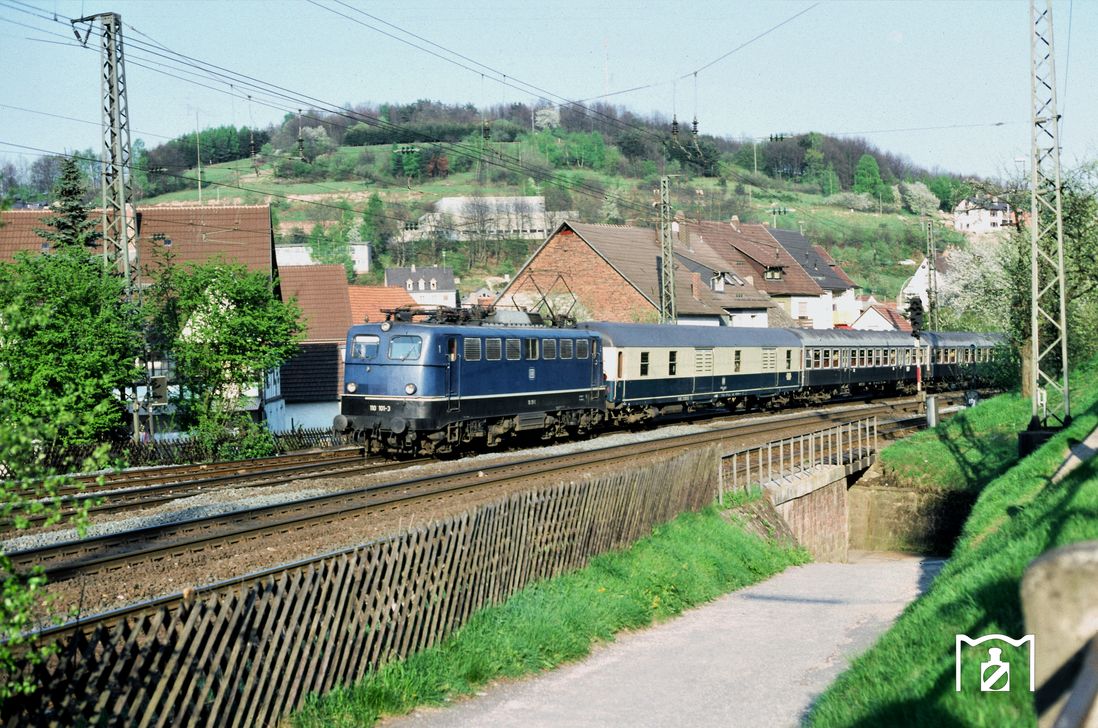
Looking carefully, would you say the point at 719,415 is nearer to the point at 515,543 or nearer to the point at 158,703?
the point at 515,543

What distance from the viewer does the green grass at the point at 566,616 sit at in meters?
9.66

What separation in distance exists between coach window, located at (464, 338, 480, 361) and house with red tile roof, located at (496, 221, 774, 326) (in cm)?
3287

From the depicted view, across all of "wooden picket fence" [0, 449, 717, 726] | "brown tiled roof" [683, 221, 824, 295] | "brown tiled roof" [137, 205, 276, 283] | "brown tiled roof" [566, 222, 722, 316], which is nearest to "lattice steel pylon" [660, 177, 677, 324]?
"brown tiled roof" [566, 222, 722, 316]

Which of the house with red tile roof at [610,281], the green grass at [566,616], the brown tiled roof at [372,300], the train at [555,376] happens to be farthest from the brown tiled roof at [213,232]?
the green grass at [566,616]

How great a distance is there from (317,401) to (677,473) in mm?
35722

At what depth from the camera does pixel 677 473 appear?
732 inches

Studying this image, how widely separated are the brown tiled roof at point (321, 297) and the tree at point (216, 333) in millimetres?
24559

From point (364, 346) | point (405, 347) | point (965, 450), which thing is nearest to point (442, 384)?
point (405, 347)

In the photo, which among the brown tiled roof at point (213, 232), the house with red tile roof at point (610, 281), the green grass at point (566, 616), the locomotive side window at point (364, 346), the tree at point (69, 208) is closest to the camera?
the green grass at point (566, 616)

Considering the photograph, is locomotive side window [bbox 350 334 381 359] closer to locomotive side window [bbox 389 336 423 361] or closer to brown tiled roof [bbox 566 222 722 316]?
locomotive side window [bbox 389 336 423 361]

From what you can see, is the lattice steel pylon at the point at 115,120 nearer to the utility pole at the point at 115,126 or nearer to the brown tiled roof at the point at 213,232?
the utility pole at the point at 115,126

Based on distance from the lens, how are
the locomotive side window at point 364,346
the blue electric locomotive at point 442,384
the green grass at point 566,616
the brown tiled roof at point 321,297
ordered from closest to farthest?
the green grass at point 566,616 < the blue electric locomotive at point 442,384 < the locomotive side window at point 364,346 < the brown tiled roof at point 321,297

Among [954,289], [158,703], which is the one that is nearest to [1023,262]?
[158,703]

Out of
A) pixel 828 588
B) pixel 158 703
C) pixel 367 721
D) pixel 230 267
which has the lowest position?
pixel 828 588
